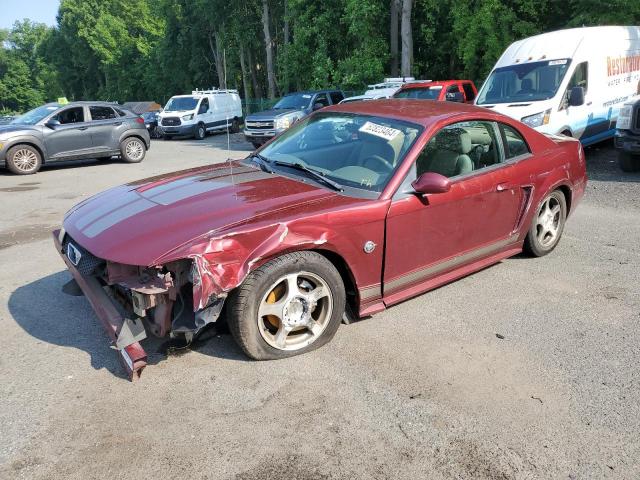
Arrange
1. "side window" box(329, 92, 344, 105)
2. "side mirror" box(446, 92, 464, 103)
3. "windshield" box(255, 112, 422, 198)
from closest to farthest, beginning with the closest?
"windshield" box(255, 112, 422, 198) → "side mirror" box(446, 92, 464, 103) → "side window" box(329, 92, 344, 105)

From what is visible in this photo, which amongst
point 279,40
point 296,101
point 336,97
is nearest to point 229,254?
point 296,101

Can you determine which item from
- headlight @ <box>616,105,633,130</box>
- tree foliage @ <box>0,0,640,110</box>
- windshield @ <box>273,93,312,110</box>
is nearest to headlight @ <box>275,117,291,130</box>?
windshield @ <box>273,93,312,110</box>

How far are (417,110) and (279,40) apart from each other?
30.2 metres

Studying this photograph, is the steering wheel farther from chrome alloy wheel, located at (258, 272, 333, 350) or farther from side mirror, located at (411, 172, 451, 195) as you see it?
chrome alloy wheel, located at (258, 272, 333, 350)

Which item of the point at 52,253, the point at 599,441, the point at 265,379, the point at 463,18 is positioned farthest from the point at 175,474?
the point at 463,18

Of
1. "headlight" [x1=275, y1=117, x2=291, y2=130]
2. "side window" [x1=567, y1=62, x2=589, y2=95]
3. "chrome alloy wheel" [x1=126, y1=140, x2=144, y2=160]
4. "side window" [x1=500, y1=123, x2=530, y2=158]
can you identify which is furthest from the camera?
"headlight" [x1=275, y1=117, x2=291, y2=130]

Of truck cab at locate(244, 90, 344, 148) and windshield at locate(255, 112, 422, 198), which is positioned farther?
truck cab at locate(244, 90, 344, 148)

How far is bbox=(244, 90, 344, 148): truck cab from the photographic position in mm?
16016

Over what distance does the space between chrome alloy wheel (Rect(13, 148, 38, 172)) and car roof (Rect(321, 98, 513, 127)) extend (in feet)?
33.2

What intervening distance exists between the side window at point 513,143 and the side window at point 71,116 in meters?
11.5

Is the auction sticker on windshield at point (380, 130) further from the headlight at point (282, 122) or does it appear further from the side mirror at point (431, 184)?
the headlight at point (282, 122)

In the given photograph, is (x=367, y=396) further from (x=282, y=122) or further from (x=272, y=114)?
(x=272, y=114)

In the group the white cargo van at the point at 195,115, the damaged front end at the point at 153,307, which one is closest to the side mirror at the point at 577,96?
the damaged front end at the point at 153,307

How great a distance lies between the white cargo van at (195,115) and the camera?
21.7 metres
